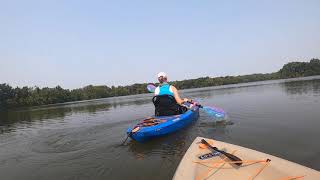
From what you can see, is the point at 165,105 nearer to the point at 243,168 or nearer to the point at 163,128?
the point at 163,128

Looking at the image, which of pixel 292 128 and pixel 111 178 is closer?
pixel 111 178

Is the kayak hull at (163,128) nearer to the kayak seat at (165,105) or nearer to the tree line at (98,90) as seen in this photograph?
the kayak seat at (165,105)

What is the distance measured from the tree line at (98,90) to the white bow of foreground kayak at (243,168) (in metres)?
78.7

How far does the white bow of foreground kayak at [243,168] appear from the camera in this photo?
13.1 ft

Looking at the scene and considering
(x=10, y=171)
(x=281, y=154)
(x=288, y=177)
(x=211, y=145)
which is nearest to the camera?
(x=288, y=177)

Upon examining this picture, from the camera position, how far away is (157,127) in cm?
907

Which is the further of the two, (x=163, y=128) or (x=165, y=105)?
(x=165, y=105)

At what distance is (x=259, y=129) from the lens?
977 cm

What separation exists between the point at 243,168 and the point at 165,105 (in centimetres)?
600

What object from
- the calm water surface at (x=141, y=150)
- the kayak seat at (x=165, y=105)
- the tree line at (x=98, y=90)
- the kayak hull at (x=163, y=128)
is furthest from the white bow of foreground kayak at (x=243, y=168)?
the tree line at (x=98, y=90)

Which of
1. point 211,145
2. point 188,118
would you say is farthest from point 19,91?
point 211,145

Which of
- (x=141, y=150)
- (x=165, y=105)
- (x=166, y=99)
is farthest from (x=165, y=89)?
(x=141, y=150)

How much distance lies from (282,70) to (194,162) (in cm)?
10984

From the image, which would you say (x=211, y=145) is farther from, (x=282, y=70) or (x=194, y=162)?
(x=282, y=70)
